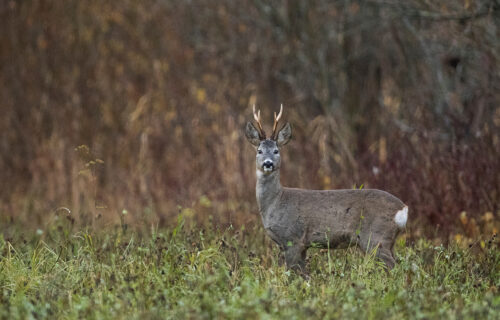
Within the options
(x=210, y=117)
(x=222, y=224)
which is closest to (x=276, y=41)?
(x=210, y=117)

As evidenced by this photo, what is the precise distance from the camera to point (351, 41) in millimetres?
12016

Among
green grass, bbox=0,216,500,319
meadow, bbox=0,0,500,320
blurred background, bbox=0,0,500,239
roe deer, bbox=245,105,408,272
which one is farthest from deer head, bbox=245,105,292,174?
blurred background, bbox=0,0,500,239

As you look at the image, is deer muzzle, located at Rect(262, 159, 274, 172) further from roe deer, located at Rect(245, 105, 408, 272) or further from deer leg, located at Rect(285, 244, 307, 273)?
deer leg, located at Rect(285, 244, 307, 273)

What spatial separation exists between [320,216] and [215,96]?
6514mm

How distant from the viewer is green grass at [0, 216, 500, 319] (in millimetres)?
4391

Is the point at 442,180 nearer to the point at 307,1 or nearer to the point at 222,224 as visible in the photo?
the point at 222,224

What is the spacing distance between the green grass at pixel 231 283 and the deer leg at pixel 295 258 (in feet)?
0.36

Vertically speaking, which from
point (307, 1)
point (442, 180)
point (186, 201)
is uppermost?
point (307, 1)

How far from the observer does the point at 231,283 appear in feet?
16.5

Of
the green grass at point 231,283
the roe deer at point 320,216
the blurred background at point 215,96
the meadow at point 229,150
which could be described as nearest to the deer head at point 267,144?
the roe deer at point 320,216

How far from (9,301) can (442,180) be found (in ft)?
14.8

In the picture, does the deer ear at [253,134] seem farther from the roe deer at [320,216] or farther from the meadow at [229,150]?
the meadow at [229,150]

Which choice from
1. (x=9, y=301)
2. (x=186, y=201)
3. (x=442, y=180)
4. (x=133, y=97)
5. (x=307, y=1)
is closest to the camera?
(x=9, y=301)

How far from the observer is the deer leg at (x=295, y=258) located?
563 cm
